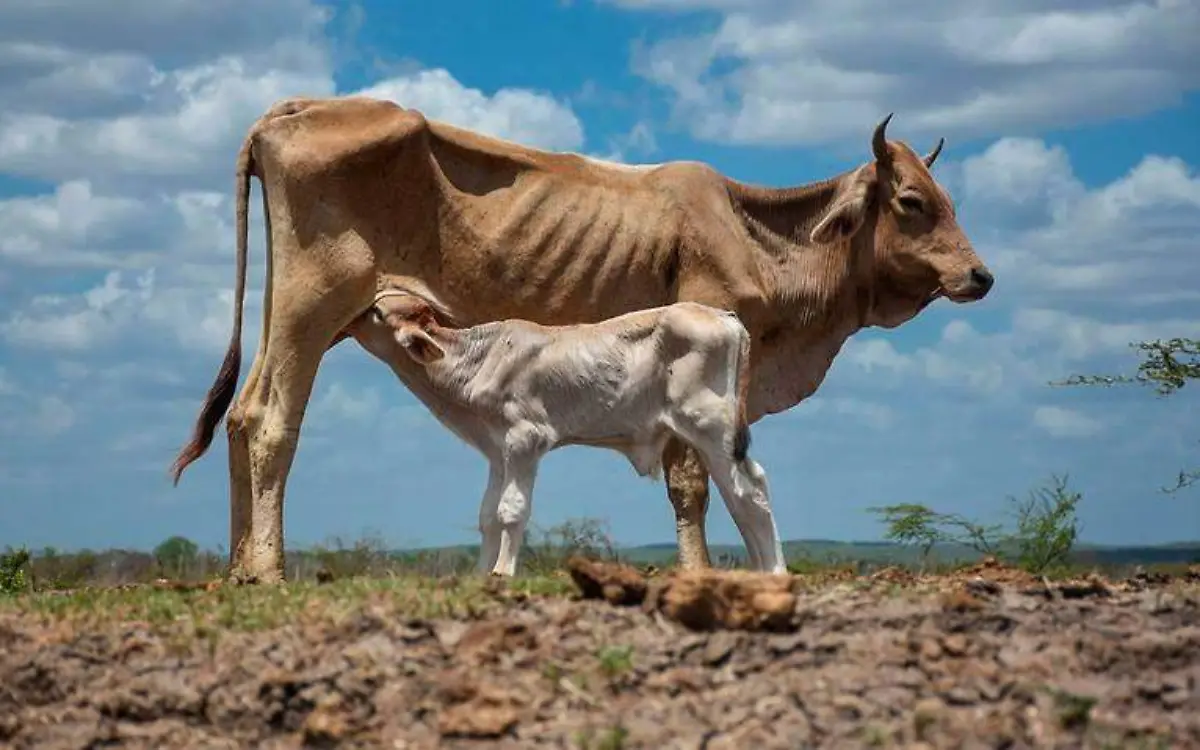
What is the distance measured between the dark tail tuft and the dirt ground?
223cm

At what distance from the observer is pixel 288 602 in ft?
35.7

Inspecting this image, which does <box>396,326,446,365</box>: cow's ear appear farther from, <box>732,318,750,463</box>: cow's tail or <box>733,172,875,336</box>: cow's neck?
<box>733,172,875,336</box>: cow's neck

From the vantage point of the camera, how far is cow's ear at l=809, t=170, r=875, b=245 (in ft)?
53.5

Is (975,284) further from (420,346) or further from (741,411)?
(420,346)

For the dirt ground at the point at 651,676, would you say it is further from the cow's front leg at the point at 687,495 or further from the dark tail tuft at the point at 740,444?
the cow's front leg at the point at 687,495

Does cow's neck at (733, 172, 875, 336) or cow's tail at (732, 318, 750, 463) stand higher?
cow's neck at (733, 172, 875, 336)

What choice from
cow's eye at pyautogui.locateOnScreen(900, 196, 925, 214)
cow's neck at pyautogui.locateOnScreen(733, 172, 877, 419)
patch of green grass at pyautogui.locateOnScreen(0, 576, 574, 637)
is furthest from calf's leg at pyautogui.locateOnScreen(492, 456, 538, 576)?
cow's eye at pyautogui.locateOnScreen(900, 196, 925, 214)

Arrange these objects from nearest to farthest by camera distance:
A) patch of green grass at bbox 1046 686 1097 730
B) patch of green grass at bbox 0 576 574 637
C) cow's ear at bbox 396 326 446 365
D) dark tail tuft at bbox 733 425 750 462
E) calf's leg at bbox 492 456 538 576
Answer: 1. patch of green grass at bbox 1046 686 1097 730
2. patch of green grass at bbox 0 576 574 637
3. calf's leg at bbox 492 456 538 576
4. dark tail tuft at bbox 733 425 750 462
5. cow's ear at bbox 396 326 446 365

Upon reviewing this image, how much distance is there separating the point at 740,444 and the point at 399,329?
8.94 feet

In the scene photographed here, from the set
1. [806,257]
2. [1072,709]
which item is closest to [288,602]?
[1072,709]

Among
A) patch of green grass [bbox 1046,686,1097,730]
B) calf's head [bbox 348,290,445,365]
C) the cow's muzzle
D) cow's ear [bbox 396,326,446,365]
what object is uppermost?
the cow's muzzle

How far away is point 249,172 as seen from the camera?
1586 centimetres

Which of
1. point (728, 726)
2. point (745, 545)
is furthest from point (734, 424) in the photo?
point (728, 726)

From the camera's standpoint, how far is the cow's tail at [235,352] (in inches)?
622
